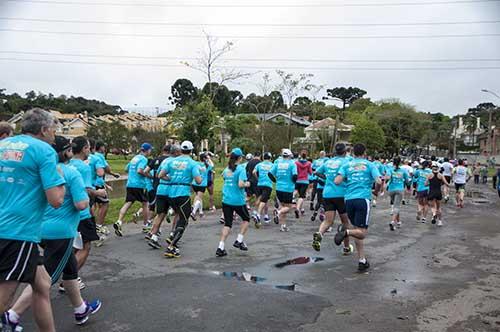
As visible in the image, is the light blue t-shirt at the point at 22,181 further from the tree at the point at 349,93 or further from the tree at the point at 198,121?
the tree at the point at 349,93

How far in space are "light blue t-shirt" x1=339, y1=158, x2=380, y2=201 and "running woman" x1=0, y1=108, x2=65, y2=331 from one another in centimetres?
504

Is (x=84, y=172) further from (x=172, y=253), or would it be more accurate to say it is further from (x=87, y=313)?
(x=172, y=253)

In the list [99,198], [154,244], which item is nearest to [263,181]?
[154,244]

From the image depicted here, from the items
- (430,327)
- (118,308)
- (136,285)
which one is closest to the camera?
(430,327)

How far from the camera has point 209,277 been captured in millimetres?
6746

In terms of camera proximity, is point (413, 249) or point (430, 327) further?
point (413, 249)

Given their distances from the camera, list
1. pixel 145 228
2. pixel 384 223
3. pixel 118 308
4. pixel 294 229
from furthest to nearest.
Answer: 1. pixel 384 223
2. pixel 294 229
3. pixel 145 228
4. pixel 118 308

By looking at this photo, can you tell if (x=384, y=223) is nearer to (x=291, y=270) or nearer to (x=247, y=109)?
(x=291, y=270)

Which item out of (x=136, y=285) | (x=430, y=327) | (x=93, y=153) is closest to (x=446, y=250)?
(x=430, y=327)

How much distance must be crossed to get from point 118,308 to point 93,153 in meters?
4.37

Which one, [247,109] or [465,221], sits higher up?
[247,109]

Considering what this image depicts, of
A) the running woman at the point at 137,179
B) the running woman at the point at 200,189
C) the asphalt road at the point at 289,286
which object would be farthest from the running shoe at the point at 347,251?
the running woman at the point at 200,189

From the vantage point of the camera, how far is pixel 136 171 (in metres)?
9.82

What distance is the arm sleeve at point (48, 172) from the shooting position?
3.46 meters
